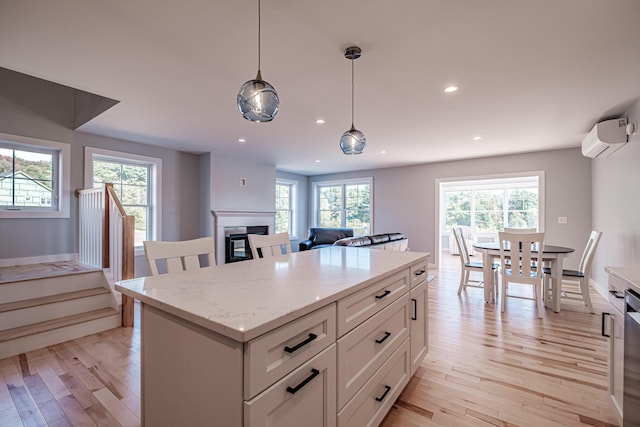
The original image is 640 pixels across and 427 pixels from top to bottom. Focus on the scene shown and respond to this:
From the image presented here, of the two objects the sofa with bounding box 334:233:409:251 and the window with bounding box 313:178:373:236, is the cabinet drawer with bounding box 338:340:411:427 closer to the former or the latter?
the sofa with bounding box 334:233:409:251

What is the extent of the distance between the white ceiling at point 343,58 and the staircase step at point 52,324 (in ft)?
7.35

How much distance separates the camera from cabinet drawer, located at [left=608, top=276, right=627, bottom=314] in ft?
4.92

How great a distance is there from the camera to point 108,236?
3.49 m

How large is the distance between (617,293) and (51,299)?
15.0 ft

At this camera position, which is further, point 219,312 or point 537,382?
point 537,382

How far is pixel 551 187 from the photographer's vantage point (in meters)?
5.36

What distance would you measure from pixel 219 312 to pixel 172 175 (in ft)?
17.0


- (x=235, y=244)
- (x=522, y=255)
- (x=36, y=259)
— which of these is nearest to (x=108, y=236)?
(x=36, y=259)

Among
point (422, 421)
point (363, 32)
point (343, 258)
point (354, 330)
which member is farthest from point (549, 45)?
point (422, 421)

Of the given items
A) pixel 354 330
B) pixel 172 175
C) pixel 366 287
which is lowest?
pixel 354 330

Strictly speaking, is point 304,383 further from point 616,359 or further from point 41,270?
point 41,270

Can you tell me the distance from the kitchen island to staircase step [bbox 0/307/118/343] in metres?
2.27

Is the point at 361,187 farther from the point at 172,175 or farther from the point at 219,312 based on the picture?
the point at 219,312

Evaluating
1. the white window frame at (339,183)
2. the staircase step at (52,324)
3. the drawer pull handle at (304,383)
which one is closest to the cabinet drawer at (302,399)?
the drawer pull handle at (304,383)
